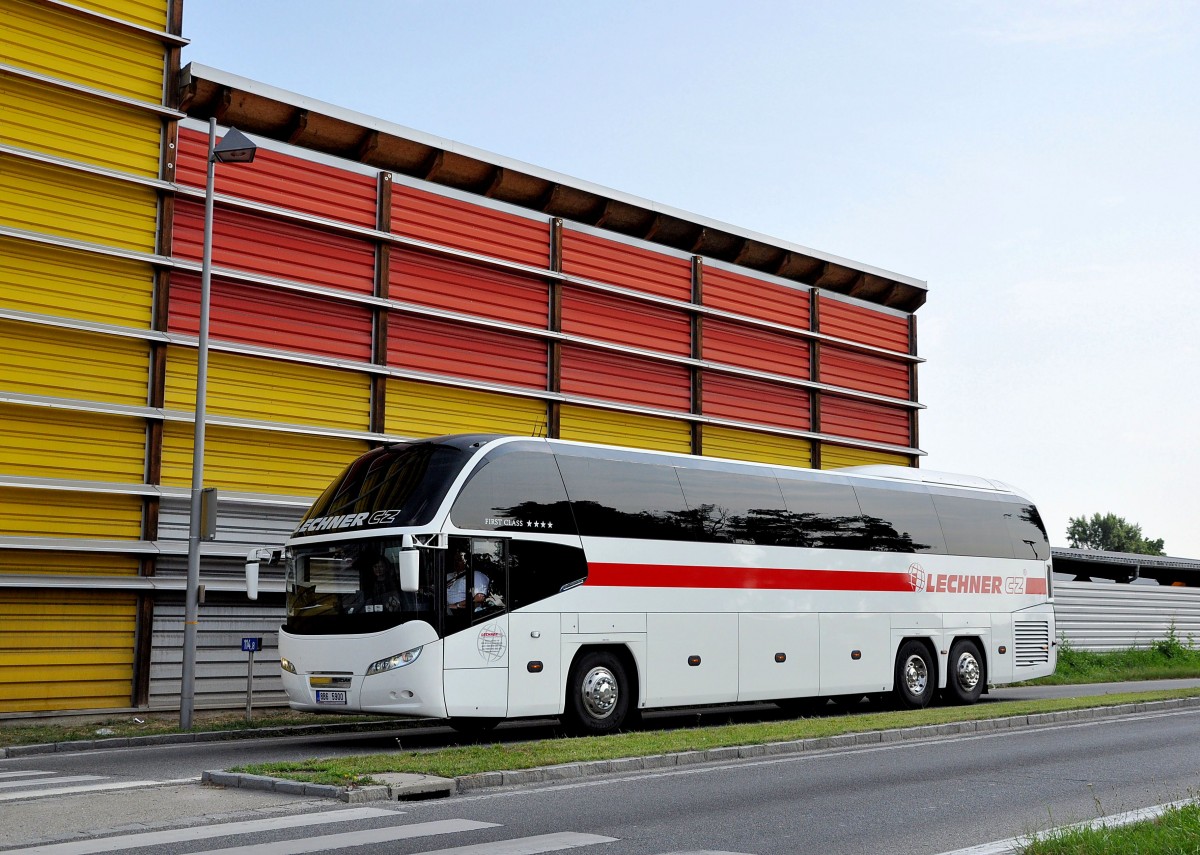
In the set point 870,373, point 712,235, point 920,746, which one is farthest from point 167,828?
point 870,373

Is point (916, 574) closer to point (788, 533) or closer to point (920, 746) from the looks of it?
point (788, 533)

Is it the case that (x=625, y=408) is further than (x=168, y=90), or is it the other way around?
(x=625, y=408)

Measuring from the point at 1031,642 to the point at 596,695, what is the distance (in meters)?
10.7

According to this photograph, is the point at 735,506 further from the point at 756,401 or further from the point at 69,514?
the point at 756,401

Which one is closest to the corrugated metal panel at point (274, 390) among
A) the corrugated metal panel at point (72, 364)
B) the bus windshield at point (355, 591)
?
the corrugated metal panel at point (72, 364)

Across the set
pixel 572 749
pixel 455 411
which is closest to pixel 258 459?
pixel 455 411

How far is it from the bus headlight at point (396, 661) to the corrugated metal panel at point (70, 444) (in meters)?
7.80

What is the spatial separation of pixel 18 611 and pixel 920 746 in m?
13.0

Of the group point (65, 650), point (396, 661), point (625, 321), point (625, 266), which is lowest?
point (65, 650)

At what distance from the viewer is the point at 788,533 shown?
19047 mm

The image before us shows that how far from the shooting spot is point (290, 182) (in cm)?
2253

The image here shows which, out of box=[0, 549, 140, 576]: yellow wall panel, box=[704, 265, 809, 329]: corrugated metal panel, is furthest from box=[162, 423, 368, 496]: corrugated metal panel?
box=[704, 265, 809, 329]: corrugated metal panel

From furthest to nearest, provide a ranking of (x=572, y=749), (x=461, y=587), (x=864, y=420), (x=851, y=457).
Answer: (x=864, y=420) → (x=851, y=457) → (x=461, y=587) → (x=572, y=749)

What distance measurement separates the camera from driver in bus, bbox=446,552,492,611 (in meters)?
14.7
